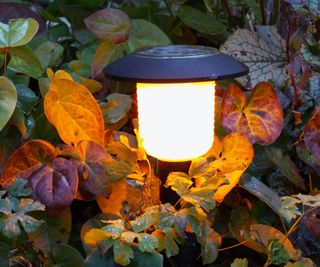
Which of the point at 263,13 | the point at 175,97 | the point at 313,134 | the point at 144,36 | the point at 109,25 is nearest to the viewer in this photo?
the point at 175,97

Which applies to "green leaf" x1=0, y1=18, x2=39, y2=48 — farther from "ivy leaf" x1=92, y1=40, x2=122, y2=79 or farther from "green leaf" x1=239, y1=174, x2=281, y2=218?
"green leaf" x1=239, y1=174, x2=281, y2=218

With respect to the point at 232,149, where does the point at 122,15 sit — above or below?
above

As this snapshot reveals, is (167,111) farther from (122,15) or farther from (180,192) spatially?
(122,15)

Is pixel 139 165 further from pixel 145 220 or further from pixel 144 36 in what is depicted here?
pixel 144 36

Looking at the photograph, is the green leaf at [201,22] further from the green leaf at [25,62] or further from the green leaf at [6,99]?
the green leaf at [6,99]

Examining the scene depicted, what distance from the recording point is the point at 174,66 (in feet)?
2.72

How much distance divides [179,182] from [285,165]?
1.11ft

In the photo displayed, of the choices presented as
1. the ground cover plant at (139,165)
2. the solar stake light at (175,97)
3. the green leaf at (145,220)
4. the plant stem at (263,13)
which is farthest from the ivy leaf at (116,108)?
the plant stem at (263,13)

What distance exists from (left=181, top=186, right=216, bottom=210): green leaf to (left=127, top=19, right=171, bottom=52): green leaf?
512 mm

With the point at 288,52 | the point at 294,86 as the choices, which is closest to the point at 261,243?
the point at 294,86

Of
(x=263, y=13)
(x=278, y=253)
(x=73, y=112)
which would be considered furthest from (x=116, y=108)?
(x=263, y=13)

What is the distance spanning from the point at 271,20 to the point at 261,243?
0.72 meters

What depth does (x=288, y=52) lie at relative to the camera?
1173 mm

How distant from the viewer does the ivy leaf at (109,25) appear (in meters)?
1.13
